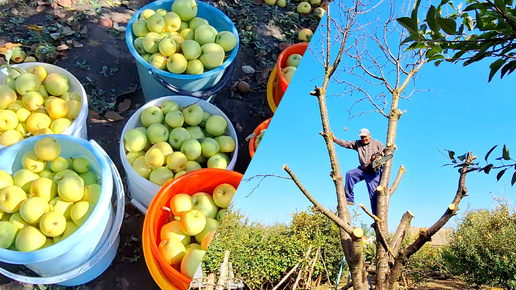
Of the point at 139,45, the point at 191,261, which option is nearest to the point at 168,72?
the point at 139,45

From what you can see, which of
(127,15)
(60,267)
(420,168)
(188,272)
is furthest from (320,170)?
(127,15)

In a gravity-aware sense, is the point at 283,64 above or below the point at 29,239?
above

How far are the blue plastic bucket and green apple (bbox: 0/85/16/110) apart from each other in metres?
0.52

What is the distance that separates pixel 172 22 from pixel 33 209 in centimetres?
108

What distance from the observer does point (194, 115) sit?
195cm

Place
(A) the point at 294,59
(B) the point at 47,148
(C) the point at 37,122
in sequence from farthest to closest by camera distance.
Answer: (C) the point at 37,122 < (B) the point at 47,148 < (A) the point at 294,59

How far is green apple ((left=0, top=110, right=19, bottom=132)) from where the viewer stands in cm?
162

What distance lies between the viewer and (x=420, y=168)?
806 mm

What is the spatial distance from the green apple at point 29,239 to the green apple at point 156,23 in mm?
1069

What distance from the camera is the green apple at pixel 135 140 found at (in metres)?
1.93

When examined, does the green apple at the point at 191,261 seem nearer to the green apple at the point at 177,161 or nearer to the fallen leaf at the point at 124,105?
the green apple at the point at 177,161

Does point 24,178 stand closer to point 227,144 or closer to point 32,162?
point 32,162

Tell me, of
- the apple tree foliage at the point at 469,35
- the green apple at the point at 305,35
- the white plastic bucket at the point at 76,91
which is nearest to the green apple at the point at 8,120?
the white plastic bucket at the point at 76,91

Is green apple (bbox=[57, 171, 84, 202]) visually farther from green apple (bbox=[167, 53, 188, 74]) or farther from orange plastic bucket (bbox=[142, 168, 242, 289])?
green apple (bbox=[167, 53, 188, 74])
